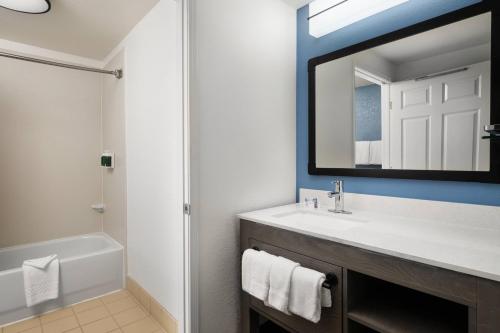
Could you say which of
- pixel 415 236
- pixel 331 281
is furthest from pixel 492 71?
pixel 331 281

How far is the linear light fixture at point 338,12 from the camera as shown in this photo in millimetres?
1433

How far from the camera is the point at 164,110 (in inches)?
66.0

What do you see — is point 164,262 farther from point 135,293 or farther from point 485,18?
point 485,18

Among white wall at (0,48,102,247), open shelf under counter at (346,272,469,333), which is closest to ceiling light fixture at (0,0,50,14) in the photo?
white wall at (0,48,102,247)

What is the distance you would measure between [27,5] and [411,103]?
243cm

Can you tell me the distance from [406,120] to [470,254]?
0.76 meters

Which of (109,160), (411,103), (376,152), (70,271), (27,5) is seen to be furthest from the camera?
(109,160)

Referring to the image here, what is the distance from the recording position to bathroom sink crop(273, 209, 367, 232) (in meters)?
1.33

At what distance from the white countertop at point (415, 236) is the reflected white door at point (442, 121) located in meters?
0.29

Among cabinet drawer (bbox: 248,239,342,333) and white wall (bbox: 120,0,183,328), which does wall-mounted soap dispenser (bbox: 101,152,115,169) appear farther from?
cabinet drawer (bbox: 248,239,342,333)

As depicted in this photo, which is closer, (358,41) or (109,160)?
(358,41)

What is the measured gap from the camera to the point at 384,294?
1198mm

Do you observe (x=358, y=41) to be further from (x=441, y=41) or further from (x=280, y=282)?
(x=280, y=282)

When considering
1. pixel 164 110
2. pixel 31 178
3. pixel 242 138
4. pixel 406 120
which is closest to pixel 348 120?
pixel 406 120
